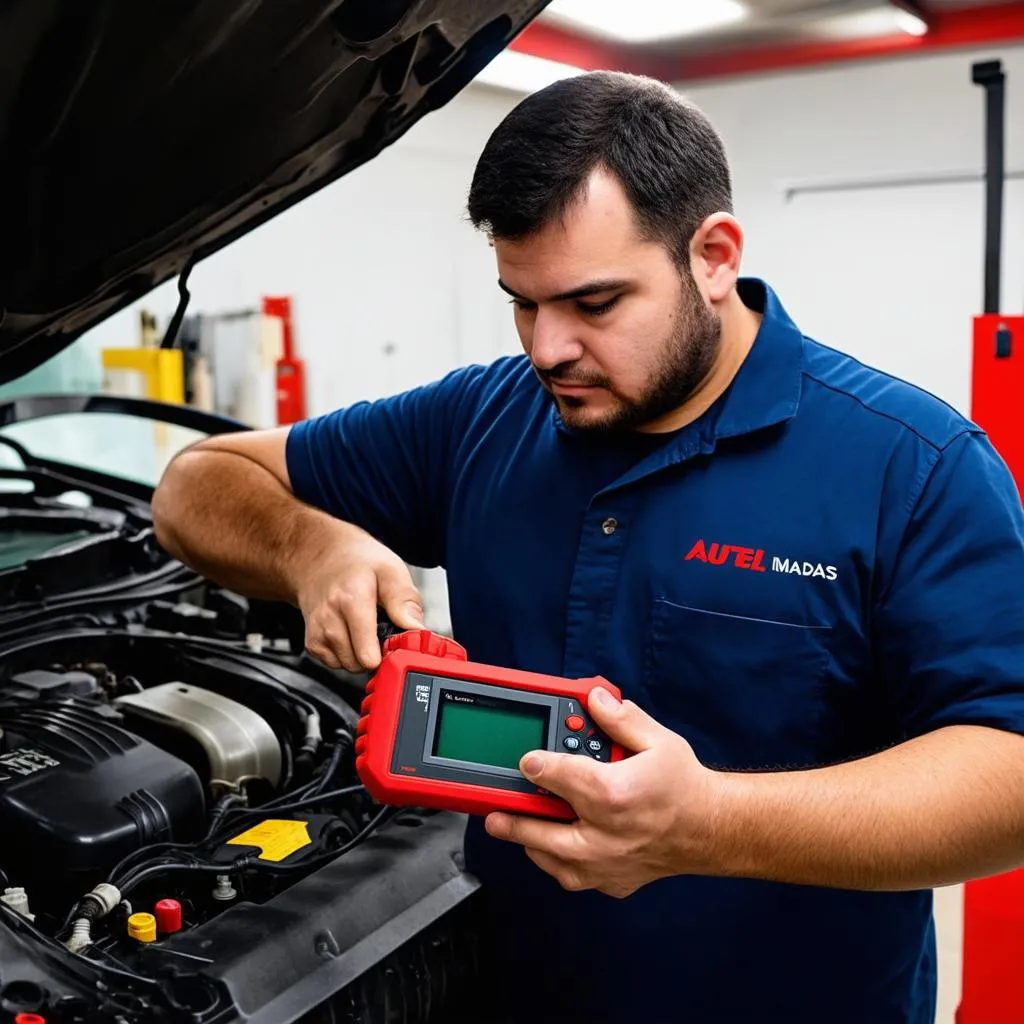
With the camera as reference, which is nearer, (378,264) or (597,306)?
(597,306)

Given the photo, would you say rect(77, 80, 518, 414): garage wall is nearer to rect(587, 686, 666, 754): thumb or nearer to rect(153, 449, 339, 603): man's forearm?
rect(153, 449, 339, 603): man's forearm

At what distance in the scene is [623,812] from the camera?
0.88 m

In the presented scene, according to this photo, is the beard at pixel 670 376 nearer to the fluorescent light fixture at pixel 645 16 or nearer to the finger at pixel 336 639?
the finger at pixel 336 639

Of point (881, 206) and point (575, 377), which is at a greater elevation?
point (881, 206)

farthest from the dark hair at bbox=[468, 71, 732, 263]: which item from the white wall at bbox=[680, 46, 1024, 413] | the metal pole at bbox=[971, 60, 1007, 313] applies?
the white wall at bbox=[680, 46, 1024, 413]

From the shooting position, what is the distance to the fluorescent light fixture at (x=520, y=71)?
5.09 meters

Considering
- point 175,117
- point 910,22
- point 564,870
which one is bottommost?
point 564,870

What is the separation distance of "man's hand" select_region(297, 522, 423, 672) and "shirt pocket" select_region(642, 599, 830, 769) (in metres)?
0.25

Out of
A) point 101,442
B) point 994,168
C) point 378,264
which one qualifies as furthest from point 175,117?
point 378,264

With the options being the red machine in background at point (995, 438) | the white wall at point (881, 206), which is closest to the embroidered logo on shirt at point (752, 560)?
the red machine in background at point (995, 438)

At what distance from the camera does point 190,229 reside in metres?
1.38

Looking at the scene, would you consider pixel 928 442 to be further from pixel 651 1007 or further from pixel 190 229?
pixel 190 229

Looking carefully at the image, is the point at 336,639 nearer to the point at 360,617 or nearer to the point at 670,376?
the point at 360,617

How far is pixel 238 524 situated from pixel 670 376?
2.05ft
